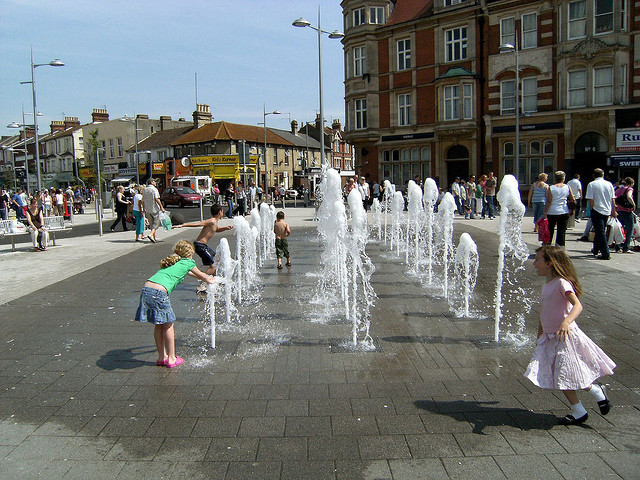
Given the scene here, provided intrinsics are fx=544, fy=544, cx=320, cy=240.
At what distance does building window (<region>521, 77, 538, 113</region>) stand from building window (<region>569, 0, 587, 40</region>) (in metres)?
3.07

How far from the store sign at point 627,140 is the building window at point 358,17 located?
19.1m

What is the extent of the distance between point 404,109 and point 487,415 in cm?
3514

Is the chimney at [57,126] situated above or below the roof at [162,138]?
above

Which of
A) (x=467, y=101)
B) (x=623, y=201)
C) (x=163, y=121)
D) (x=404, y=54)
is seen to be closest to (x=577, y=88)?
(x=467, y=101)

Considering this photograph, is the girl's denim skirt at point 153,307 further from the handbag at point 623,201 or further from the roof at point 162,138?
→ the roof at point 162,138

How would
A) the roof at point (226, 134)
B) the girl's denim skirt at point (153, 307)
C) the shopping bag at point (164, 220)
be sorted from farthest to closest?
the roof at point (226, 134) < the shopping bag at point (164, 220) < the girl's denim skirt at point (153, 307)

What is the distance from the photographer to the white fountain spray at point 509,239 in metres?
6.82

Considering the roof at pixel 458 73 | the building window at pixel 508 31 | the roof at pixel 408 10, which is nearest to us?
the building window at pixel 508 31

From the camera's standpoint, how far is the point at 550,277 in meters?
4.39

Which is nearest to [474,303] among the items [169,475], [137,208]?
[169,475]

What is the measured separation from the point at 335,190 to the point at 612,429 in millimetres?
7041

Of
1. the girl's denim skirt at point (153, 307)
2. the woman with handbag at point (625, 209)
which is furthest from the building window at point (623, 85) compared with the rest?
the girl's denim skirt at point (153, 307)

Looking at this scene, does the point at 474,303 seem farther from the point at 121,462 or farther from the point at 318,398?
the point at 121,462

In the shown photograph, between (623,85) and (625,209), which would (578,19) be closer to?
(623,85)
